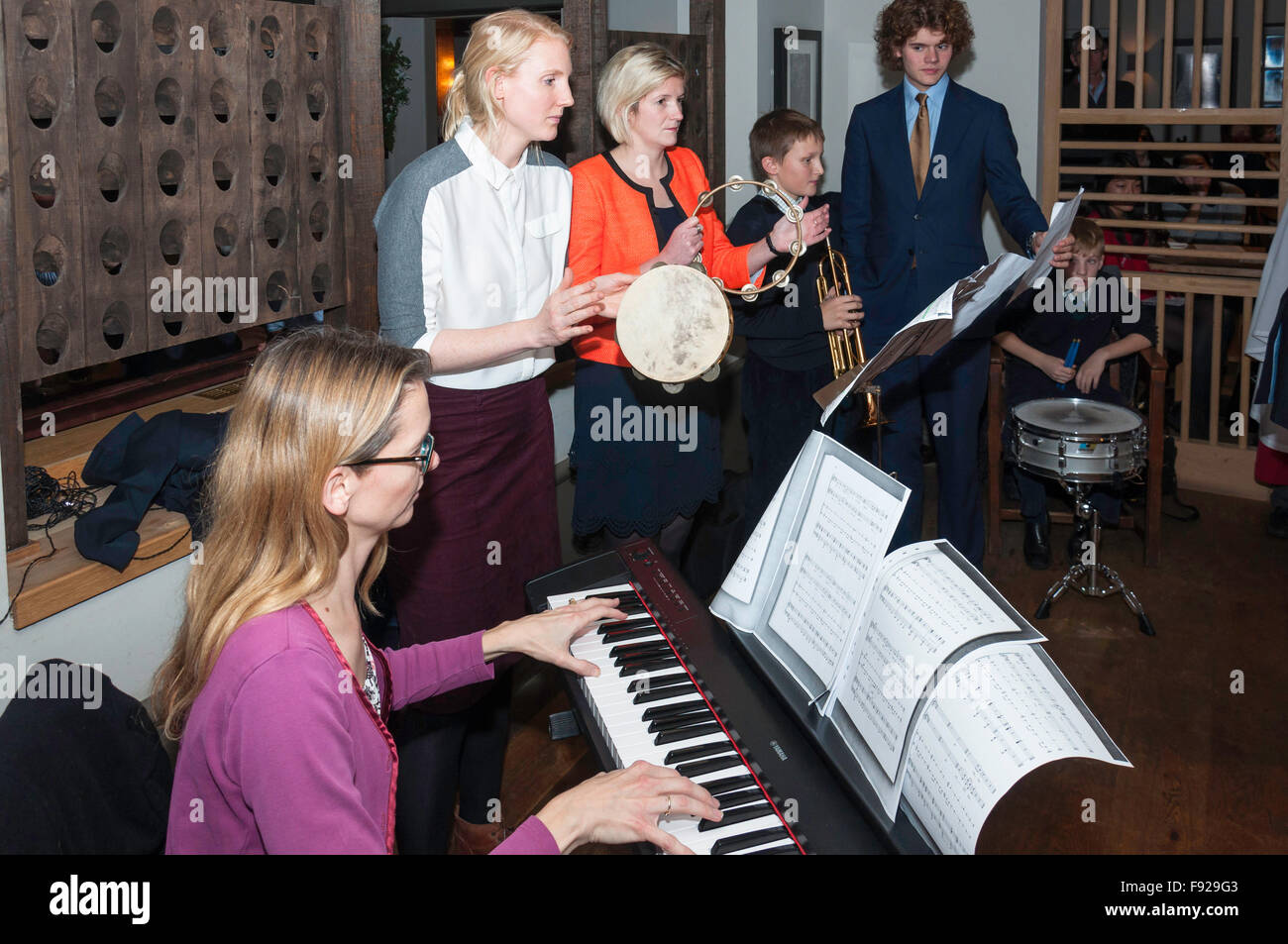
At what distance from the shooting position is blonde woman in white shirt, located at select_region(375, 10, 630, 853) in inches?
97.3

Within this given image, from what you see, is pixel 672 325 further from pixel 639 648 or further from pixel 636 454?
pixel 639 648

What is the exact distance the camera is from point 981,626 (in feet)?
4.75

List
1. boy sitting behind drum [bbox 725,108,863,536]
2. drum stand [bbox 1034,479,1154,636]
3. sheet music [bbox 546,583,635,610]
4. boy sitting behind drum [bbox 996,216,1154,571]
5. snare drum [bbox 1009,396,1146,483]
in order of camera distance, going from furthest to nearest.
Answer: boy sitting behind drum [bbox 996,216,1154,571], drum stand [bbox 1034,479,1154,636], snare drum [bbox 1009,396,1146,483], boy sitting behind drum [bbox 725,108,863,536], sheet music [bbox 546,583,635,610]

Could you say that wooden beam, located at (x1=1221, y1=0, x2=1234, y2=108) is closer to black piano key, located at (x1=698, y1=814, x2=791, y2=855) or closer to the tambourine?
the tambourine

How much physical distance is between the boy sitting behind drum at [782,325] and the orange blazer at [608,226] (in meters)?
0.68

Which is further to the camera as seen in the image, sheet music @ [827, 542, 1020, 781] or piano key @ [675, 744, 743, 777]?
piano key @ [675, 744, 743, 777]

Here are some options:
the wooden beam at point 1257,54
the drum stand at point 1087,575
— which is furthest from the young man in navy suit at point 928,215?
the wooden beam at point 1257,54

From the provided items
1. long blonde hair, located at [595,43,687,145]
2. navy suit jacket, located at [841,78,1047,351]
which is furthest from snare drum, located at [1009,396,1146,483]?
long blonde hair, located at [595,43,687,145]

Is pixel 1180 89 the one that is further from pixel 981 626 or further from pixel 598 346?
pixel 981 626

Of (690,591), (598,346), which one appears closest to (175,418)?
(598,346)

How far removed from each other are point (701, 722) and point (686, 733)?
1.5 inches

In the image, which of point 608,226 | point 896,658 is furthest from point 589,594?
point 608,226

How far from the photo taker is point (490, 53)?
2.50 m
